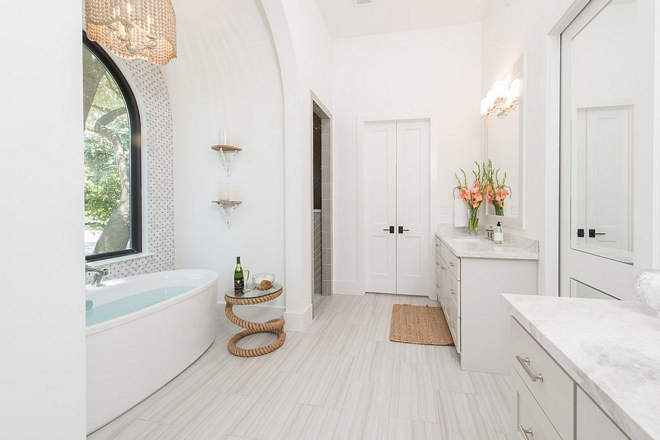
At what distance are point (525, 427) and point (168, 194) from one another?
11.3 ft

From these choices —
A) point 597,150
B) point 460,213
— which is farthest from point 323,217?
point 597,150

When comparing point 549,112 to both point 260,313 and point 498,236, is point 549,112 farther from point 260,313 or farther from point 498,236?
point 260,313

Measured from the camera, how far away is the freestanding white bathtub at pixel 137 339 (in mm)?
1585

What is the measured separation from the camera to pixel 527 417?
92 centimetres

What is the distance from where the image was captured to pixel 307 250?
2.89 metres

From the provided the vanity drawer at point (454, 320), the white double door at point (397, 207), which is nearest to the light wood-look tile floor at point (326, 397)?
the vanity drawer at point (454, 320)

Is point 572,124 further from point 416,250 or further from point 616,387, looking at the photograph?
point 416,250

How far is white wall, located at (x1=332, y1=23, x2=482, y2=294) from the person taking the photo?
141 inches

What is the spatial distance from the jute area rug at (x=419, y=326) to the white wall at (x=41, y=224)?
232cm

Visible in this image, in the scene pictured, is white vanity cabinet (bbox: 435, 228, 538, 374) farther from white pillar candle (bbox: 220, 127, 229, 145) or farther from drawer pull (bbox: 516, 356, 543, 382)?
white pillar candle (bbox: 220, 127, 229, 145)

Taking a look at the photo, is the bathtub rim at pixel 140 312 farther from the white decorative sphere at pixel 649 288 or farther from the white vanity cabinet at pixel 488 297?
the white decorative sphere at pixel 649 288

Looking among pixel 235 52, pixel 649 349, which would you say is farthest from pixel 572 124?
pixel 235 52

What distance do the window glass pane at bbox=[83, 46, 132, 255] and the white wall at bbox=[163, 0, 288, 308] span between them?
493 millimetres

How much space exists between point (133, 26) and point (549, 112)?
2679 millimetres
